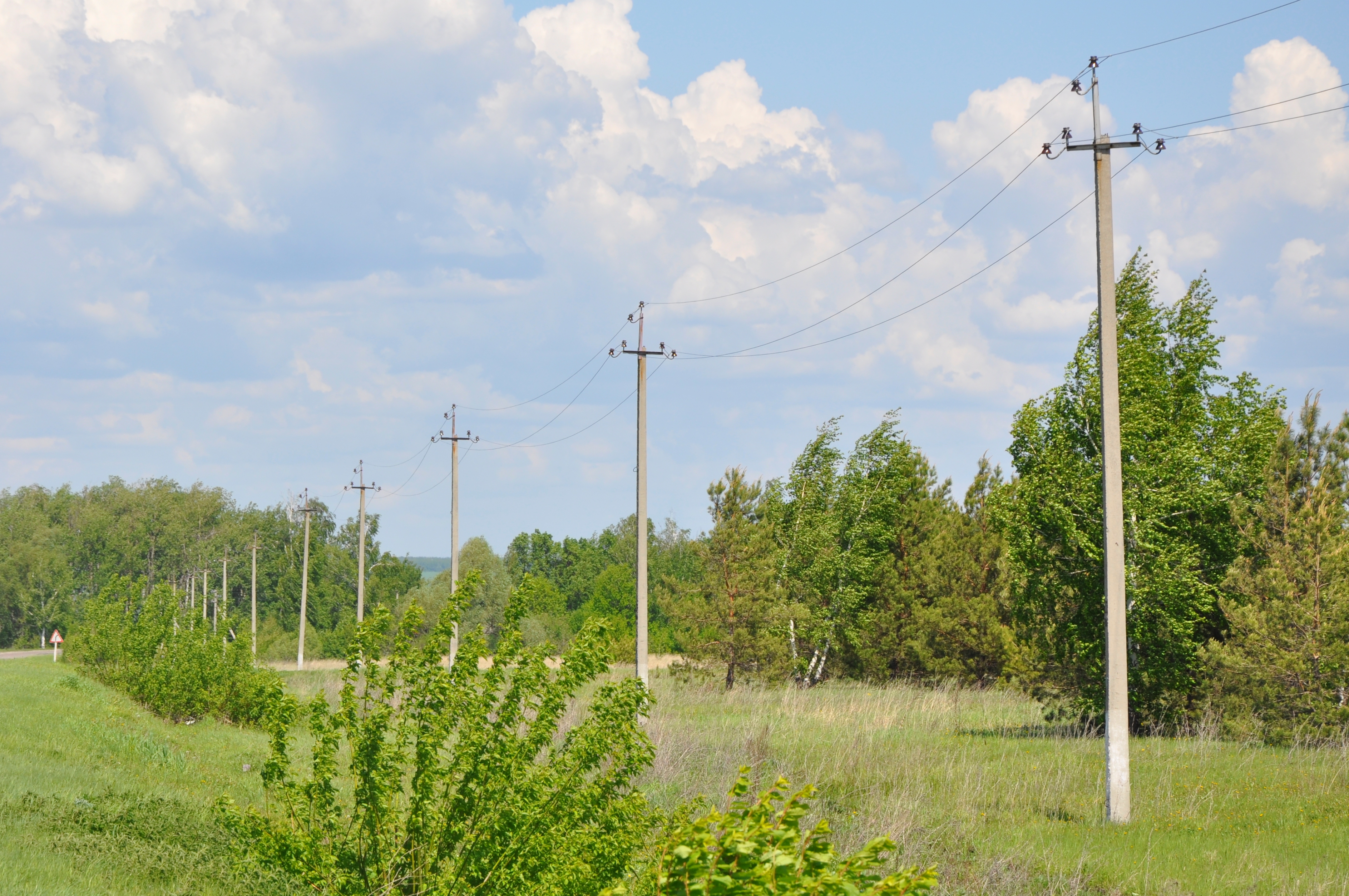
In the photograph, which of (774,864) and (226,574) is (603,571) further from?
(774,864)

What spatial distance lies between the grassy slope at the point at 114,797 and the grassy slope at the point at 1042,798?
528 cm

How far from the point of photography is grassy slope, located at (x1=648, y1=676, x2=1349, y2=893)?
1005 cm

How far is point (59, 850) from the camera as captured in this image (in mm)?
8719

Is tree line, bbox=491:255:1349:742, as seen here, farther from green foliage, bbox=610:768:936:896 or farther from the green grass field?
green foliage, bbox=610:768:936:896

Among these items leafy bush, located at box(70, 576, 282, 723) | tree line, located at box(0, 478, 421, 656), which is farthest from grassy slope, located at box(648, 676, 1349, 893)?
tree line, located at box(0, 478, 421, 656)

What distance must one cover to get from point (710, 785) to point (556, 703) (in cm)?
770

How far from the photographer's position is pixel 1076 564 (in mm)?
20719

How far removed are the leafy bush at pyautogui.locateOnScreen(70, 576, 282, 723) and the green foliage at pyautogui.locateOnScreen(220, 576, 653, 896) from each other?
14991 millimetres

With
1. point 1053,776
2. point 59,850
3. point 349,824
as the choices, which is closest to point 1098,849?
point 1053,776

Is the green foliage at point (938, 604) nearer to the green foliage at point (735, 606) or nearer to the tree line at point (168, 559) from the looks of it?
the green foliage at point (735, 606)

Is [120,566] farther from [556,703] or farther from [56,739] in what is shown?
[556,703]

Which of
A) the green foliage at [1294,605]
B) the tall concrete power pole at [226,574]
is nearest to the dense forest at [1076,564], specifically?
the green foliage at [1294,605]

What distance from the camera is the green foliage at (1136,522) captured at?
19.9 meters

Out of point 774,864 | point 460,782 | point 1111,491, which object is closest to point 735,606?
point 1111,491
